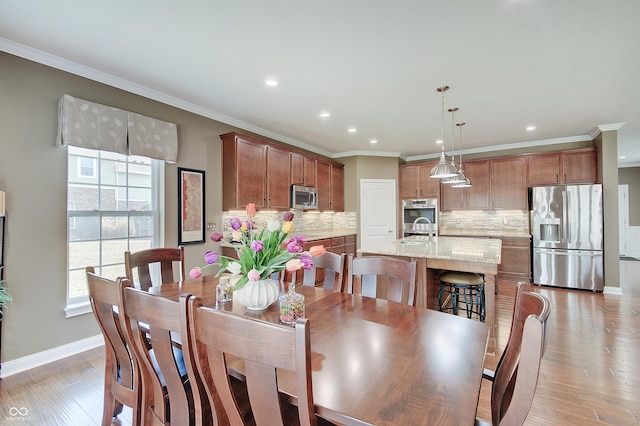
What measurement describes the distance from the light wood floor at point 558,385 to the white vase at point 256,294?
1.26 meters

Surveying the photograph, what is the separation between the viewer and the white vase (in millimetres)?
1458

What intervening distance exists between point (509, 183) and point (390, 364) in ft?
19.1

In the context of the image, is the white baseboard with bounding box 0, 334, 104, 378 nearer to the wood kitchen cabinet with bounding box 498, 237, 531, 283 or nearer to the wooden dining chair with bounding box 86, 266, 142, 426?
the wooden dining chair with bounding box 86, 266, 142, 426

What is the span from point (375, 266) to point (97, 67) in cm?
309

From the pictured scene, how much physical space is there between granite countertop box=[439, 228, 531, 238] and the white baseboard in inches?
233

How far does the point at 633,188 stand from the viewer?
8055 millimetres

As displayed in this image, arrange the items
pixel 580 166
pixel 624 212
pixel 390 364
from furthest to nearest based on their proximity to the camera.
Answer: pixel 624 212 < pixel 580 166 < pixel 390 364

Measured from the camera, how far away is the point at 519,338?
3.22ft

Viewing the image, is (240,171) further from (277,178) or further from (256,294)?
(256,294)

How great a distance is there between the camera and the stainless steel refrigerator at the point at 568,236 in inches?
187

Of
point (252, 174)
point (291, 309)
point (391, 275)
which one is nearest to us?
point (291, 309)

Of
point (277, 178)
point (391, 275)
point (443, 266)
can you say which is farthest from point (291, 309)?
point (277, 178)

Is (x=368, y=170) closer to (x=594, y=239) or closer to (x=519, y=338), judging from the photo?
(x=594, y=239)

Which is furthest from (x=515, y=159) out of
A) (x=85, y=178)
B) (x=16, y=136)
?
(x=16, y=136)
